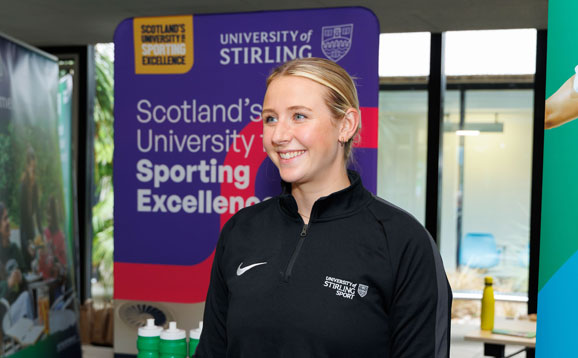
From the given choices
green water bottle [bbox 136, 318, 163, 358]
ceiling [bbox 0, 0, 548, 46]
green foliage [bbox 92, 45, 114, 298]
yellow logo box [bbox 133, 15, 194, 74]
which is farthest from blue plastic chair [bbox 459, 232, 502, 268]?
green water bottle [bbox 136, 318, 163, 358]

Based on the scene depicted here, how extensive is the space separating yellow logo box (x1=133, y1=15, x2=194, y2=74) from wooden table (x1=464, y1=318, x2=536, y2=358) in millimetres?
1834

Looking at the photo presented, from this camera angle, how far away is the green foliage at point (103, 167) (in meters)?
5.04

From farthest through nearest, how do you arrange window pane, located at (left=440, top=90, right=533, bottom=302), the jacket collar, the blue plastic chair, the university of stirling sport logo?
the blue plastic chair, window pane, located at (left=440, top=90, right=533, bottom=302), the university of stirling sport logo, the jacket collar

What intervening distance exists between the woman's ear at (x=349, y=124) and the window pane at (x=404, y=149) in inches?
143

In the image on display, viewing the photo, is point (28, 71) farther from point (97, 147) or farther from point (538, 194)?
point (538, 194)

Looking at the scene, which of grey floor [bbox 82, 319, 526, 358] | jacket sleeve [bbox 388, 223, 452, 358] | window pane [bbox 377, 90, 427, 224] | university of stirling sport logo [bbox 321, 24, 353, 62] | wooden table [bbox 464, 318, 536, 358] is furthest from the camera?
window pane [bbox 377, 90, 427, 224]

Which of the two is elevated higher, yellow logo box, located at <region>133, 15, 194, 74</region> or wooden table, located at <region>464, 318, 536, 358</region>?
yellow logo box, located at <region>133, 15, 194, 74</region>

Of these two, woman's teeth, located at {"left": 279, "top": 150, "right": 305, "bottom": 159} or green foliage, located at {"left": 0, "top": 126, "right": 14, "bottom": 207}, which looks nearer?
woman's teeth, located at {"left": 279, "top": 150, "right": 305, "bottom": 159}

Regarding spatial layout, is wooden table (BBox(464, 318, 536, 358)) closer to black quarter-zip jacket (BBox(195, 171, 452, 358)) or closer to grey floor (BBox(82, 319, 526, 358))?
grey floor (BBox(82, 319, 526, 358))

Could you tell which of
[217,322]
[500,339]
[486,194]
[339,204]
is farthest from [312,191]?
[486,194]

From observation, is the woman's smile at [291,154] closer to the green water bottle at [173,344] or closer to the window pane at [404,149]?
the green water bottle at [173,344]

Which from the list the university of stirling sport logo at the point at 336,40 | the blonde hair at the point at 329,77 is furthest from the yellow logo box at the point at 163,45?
the blonde hair at the point at 329,77

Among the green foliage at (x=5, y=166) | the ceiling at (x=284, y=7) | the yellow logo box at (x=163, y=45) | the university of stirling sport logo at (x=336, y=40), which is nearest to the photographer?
the university of stirling sport logo at (x=336, y=40)

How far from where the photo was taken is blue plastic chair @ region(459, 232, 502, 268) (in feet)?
18.0
